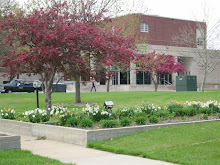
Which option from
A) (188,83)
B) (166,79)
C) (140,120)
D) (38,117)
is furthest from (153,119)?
(166,79)

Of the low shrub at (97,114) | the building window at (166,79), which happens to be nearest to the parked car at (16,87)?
the building window at (166,79)

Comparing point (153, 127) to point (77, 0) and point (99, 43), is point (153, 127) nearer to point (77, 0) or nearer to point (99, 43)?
point (99, 43)

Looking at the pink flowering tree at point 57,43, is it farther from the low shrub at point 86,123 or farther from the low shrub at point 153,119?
the low shrub at point 153,119

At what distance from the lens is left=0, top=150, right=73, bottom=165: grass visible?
26.2 ft

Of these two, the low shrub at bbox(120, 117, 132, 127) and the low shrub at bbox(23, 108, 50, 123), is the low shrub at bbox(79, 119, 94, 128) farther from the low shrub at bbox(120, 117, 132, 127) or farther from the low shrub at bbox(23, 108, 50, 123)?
the low shrub at bbox(23, 108, 50, 123)

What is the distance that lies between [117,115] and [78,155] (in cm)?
446

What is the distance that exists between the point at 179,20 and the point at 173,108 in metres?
50.9

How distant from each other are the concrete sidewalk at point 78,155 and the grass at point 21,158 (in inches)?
15.4

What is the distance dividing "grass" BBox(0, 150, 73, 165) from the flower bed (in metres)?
3.06

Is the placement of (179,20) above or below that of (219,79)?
above

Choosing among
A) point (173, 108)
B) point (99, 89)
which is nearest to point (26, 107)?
point (173, 108)

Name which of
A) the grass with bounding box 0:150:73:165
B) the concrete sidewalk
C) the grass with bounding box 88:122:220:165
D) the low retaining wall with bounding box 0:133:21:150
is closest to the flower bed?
the grass with bounding box 88:122:220:165

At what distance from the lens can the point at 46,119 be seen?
533 inches

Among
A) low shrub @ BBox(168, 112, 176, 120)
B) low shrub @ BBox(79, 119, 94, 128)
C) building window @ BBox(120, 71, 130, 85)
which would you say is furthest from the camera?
building window @ BBox(120, 71, 130, 85)
